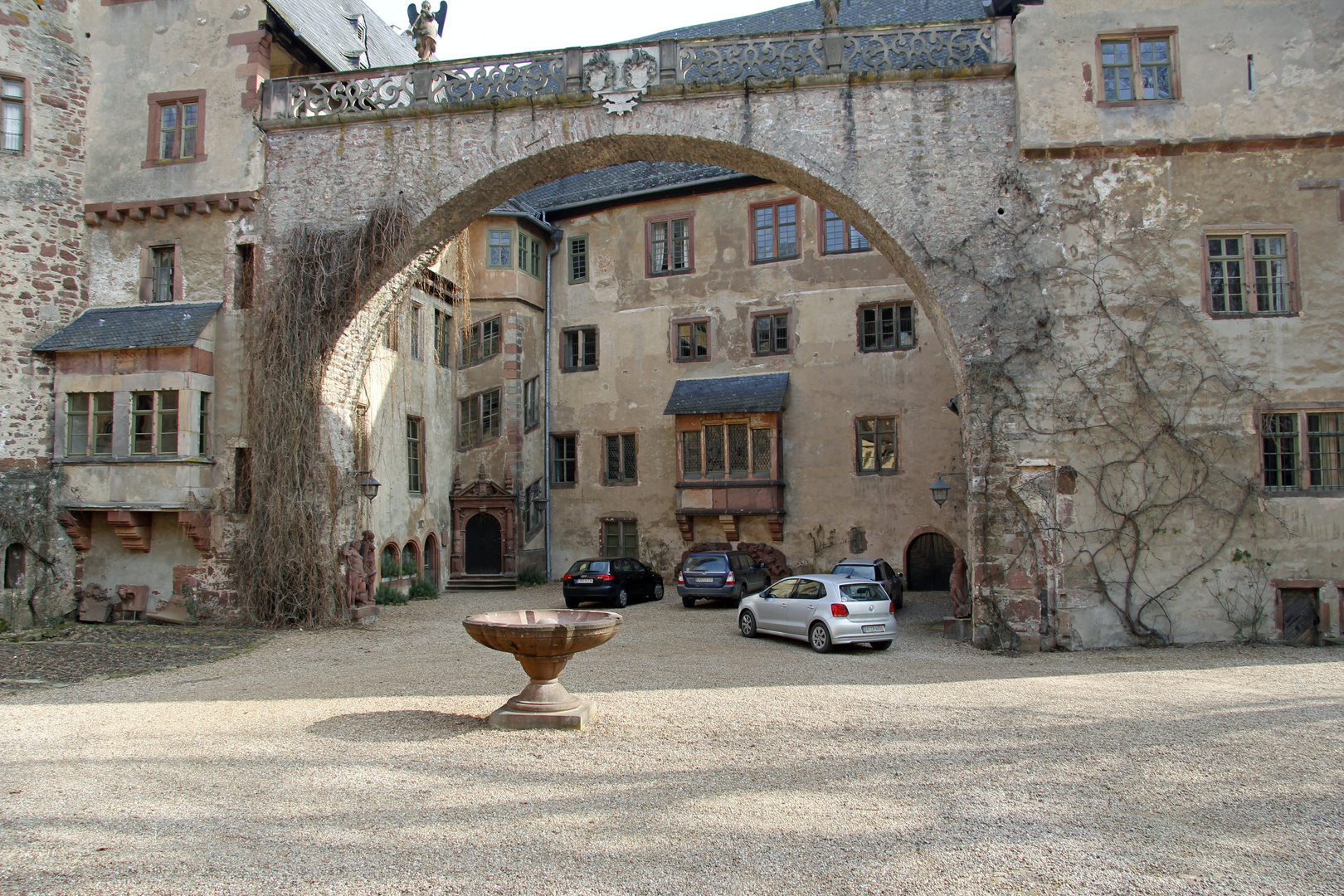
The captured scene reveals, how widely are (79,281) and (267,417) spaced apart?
450 centimetres

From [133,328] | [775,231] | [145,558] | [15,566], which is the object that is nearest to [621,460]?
[775,231]

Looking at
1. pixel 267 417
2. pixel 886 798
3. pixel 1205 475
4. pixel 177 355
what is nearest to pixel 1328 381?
pixel 1205 475

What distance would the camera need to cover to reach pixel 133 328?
1562cm

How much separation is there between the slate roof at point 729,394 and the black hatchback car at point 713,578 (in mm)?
4142

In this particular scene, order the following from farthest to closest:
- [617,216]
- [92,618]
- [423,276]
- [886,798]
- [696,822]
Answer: [617,216]
[423,276]
[92,618]
[886,798]
[696,822]

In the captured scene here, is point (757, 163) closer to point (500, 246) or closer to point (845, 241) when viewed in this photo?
point (845, 241)

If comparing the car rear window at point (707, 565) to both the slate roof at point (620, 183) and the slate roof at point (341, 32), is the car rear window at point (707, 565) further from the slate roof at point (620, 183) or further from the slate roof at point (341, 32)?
the slate roof at point (341, 32)

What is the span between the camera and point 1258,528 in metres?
12.7

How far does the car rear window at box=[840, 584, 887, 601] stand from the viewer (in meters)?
13.0

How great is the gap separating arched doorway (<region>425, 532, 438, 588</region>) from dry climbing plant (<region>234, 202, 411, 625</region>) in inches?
300

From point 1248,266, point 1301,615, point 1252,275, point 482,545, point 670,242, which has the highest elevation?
point 670,242

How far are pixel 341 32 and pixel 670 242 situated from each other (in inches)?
370

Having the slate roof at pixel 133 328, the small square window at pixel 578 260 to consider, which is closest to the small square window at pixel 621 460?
the small square window at pixel 578 260

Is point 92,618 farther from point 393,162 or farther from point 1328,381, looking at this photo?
point 1328,381
